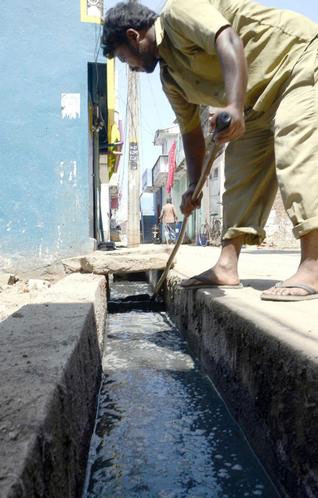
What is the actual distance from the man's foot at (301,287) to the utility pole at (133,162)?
10.7 m

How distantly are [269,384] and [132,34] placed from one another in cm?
160

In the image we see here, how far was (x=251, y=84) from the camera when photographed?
211 centimetres

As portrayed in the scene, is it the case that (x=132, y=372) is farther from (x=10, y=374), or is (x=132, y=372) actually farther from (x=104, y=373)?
(x=10, y=374)

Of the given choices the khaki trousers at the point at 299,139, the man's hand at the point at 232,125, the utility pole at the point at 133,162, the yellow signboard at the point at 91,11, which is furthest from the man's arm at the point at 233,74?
the utility pole at the point at 133,162

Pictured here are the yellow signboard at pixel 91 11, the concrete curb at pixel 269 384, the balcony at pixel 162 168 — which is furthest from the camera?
the balcony at pixel 162 168

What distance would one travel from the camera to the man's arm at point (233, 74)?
180cm

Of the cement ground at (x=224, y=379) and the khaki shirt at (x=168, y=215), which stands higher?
the khaki shirt at (x=168, y=215)

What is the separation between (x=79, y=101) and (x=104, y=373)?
3.99 metres

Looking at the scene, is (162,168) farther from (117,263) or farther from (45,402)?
(45,402)

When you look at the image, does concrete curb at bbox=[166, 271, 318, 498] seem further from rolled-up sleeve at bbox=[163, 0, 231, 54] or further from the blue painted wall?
the blue painted wall

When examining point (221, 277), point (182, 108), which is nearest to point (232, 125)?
point (182, 108)

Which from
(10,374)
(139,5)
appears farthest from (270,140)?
(10,374)

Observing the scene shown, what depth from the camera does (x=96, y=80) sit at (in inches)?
248

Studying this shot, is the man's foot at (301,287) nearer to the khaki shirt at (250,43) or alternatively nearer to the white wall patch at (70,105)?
the khaki shirt at (250,43)
